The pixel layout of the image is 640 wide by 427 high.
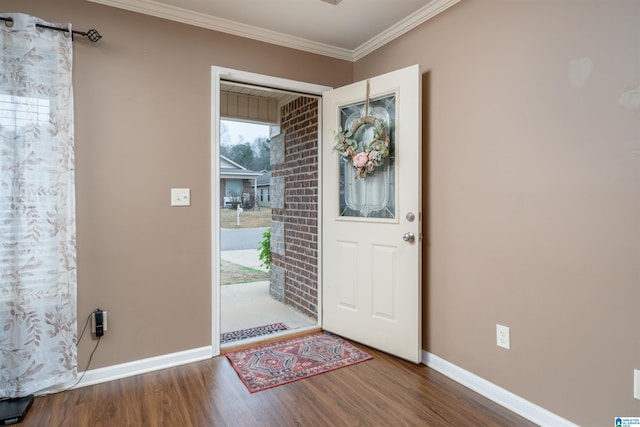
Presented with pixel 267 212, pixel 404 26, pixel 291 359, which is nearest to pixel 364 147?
pixel 404 26

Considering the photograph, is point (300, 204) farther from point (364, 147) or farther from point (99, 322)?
point (99, 322)

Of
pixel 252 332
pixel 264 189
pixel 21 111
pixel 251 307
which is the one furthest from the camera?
pixel 264 189

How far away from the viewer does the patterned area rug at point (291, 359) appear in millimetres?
2236

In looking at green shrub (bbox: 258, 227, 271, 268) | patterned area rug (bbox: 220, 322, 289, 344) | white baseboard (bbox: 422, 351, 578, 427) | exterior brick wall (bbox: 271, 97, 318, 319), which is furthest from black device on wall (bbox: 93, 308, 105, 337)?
green shrub (bbox: 258, 227, 271, 268)

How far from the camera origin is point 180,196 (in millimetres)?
2443

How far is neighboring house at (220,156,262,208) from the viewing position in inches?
172

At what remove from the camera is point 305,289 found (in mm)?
3602

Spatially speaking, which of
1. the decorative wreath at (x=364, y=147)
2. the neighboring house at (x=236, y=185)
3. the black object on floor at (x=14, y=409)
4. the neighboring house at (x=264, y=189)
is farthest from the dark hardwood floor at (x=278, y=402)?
the neighboring house at (x=264, y=189)

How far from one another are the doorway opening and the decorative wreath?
639 mm

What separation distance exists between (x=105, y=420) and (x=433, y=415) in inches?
68.2

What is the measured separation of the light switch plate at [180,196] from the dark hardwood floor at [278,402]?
115 cm

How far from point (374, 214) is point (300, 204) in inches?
48.0

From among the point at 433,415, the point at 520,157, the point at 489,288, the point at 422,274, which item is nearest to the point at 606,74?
the point at 520,157

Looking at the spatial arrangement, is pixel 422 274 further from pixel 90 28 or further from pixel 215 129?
pixel 90 28
